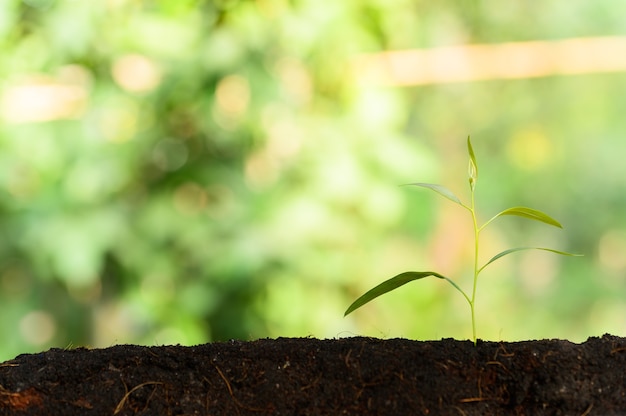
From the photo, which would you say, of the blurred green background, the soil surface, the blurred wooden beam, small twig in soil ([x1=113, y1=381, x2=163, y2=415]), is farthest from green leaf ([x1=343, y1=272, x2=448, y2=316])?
the blurred wooden beam

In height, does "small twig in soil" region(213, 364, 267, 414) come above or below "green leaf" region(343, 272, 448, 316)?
below

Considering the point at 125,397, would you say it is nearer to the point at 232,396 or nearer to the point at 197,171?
the point at 232,396

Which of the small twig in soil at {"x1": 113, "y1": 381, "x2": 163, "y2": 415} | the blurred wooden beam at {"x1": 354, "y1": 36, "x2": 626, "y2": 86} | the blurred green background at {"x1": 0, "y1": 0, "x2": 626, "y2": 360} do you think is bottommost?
the small twig in soil at {"x1": 113, "y1": 381, "x2": 163, "y2": 415}

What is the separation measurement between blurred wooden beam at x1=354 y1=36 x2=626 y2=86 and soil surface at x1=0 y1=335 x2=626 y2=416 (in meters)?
1.54

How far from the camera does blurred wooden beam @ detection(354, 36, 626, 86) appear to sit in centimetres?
225

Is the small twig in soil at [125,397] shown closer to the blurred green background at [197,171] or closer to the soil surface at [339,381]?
the soil surface at [339,381]

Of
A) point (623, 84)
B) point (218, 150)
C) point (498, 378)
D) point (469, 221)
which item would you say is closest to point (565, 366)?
point (498, 378)

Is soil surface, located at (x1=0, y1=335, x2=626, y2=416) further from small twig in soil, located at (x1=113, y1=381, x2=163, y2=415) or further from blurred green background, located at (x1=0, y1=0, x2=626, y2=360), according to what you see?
blurred green background, located at (x1=0, y1=0, x2=626, y2=360)

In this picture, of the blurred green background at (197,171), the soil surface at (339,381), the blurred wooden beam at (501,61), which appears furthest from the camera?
the blurred wooden beam at (501,61)

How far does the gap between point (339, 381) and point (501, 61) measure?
2.08 m

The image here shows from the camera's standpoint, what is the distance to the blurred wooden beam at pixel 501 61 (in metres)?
2.25

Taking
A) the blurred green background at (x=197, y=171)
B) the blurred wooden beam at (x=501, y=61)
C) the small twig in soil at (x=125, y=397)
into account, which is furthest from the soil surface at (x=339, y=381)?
the blurred wooden beam at (x=501, y=61)

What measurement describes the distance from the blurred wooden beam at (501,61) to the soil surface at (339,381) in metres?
1.54

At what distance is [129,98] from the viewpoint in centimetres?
188
